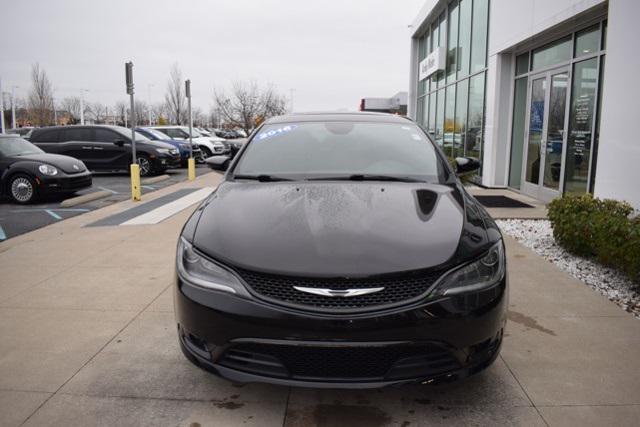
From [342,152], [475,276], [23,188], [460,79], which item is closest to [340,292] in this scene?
[475,276]

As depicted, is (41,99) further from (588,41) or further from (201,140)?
(588,41)

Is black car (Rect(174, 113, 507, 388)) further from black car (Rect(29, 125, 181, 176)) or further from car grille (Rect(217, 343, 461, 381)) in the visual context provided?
black car (Rect(29, 125, 181, 176))

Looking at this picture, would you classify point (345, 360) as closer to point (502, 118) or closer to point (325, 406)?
point (325, 406)

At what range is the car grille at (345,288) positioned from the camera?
7.92 ft

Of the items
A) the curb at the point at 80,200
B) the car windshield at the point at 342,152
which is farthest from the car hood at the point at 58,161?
the car windshield at the point at 342,152

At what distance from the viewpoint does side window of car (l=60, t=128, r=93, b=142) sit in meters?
16.1

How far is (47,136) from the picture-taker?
1636 centimetres

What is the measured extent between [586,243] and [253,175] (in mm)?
3932

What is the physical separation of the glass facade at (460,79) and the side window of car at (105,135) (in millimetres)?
10520

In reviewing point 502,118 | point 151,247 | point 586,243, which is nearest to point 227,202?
point 151,247

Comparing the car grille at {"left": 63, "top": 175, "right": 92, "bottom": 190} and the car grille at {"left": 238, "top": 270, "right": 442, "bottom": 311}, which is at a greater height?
the car grille at {"left": 238, "top": 270, "right": 442, "bottom": 311}

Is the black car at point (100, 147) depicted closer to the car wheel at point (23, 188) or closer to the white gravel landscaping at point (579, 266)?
the car wheel at point (23, 188)

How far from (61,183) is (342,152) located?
882 centimetres

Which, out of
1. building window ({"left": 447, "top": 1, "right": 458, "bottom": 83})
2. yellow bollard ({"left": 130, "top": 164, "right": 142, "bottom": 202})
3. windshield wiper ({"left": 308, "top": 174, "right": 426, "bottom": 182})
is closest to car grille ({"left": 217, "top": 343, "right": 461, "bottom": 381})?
windshield wiper ({"left": 308, "top": 174, "right": 426, "bottom": 182})
